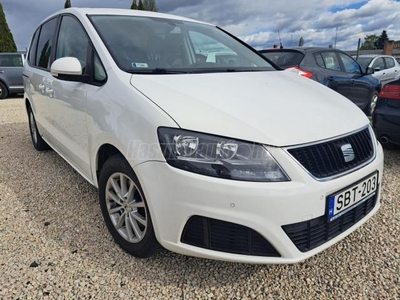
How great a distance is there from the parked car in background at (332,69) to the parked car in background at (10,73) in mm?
9112

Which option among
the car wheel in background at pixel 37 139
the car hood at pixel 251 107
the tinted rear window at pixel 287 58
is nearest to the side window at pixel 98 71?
the car hood at pixel 251 107

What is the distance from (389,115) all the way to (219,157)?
293 cm

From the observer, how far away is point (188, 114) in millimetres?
1680

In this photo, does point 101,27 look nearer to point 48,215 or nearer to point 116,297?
point 48,215

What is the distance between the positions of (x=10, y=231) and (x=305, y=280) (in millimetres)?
2155

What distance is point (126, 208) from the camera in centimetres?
207

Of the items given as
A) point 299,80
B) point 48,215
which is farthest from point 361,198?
point 48,215

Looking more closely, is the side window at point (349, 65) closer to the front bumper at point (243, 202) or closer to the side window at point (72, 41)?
the side window at point (72, 41)

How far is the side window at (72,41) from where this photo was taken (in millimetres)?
2469

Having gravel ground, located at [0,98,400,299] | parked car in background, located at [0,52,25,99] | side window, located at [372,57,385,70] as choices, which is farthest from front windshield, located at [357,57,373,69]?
parked car in background, located at [0,52,25,99]

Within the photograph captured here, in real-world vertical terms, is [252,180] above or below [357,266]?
above

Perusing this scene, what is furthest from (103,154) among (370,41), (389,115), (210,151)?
(370,41)

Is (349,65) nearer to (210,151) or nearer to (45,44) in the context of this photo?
(45,44)

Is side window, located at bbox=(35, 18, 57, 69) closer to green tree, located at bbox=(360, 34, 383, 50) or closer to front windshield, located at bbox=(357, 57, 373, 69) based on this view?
front windshield, located at bbox=(357, 57, 373, 69)
